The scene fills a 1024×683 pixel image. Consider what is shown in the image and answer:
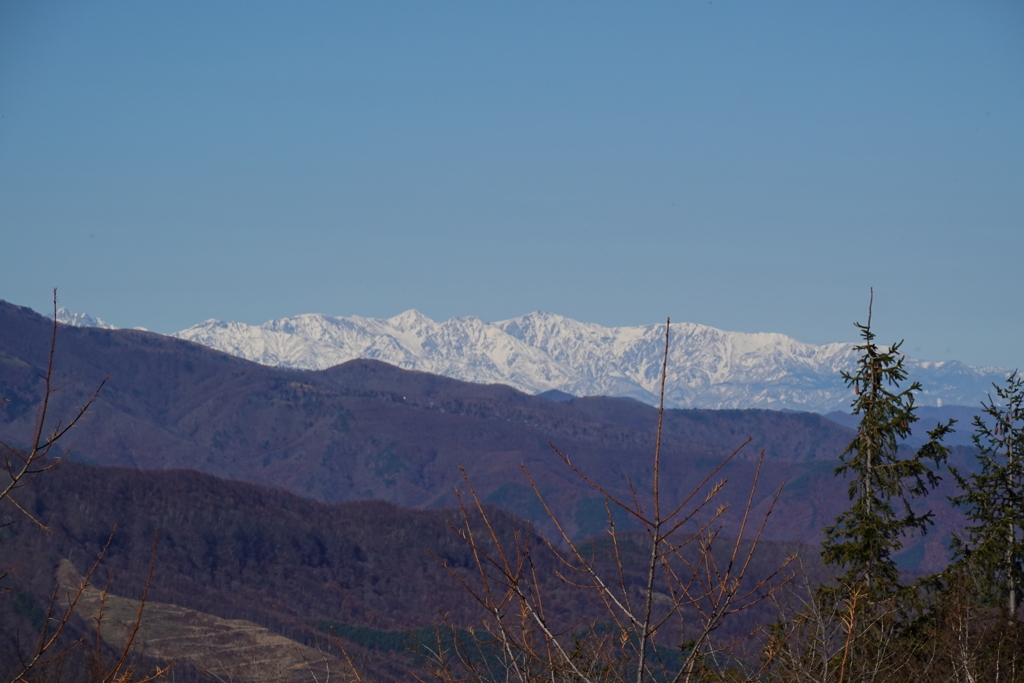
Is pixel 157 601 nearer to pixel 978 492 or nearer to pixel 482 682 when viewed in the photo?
pixel 978 492

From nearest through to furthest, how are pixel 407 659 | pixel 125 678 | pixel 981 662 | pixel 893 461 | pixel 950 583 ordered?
1. pixel 125 678
2. pixel 981 662
3. pixel 893 461
4. pixel 950 583
5. pixel 407 659

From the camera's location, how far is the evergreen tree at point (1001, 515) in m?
32.2

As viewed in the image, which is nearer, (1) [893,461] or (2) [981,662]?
(2) [981,662]

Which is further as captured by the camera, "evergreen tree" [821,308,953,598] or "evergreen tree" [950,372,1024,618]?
"evergreen tree" [950,372,1024,618]

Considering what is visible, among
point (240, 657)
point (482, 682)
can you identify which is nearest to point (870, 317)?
point (482, 682)

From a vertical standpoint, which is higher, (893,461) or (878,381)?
(878,381)

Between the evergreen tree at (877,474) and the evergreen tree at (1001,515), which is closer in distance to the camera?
the evergreen tree at (877,474)

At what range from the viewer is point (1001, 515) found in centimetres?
3331

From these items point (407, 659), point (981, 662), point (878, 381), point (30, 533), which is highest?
point (878, 381)

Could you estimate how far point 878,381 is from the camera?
29.6 metres

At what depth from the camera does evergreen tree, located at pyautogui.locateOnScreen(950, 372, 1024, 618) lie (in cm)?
3219

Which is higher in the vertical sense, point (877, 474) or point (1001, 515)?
point (877, 474)

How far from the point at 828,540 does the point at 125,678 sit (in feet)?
76.3

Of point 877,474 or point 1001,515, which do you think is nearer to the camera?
point 877,474
